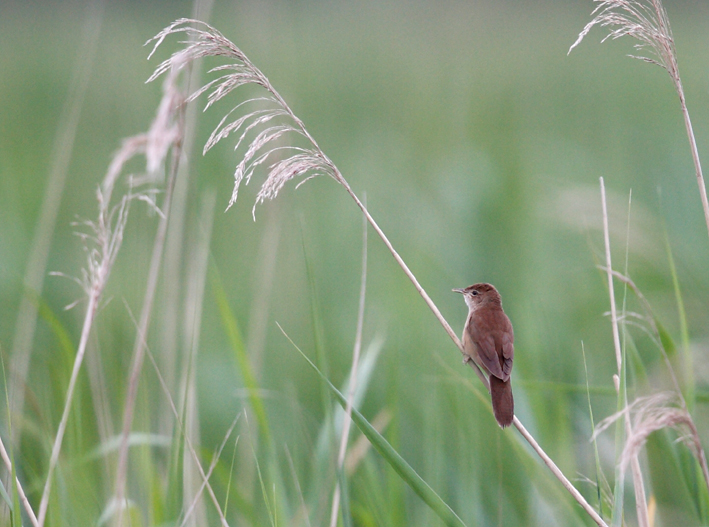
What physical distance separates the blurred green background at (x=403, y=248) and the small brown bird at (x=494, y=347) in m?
0.07

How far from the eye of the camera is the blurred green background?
1794 millimetres

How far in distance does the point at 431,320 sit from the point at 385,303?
18.5 inches

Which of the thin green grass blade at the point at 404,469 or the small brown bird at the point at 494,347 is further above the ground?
the small brown bird at the point at 494,347

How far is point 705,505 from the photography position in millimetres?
1270

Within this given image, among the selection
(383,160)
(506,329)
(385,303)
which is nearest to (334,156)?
(383,160)

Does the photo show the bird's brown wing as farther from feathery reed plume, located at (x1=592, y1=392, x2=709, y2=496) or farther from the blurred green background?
feathery reed plume, located at (x1=592, y1=392, x2=709, y2=496)

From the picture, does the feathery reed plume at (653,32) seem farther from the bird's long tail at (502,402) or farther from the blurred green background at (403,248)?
the bird's long tail at (502,402)

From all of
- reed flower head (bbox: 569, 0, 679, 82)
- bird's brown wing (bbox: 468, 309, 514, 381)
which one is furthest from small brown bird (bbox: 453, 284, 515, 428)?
reed flower head (bbox: 569, 0, 679, 82)

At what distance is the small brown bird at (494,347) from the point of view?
1.41 metres

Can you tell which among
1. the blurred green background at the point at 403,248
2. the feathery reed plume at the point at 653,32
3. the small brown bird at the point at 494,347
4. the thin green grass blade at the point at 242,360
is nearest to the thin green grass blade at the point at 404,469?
the blurred green background at the point at 403,248

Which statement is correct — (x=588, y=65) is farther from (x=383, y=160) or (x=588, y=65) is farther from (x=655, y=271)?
(x=655, y=271)

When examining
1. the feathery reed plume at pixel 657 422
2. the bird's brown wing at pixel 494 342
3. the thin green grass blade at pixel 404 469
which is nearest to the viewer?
the feathery reed plume at pixel 657 422

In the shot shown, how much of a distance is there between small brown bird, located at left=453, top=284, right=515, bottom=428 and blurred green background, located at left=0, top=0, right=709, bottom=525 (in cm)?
7

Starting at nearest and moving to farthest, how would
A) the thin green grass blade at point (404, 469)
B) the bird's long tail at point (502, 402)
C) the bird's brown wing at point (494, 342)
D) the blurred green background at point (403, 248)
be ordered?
the thin green grass blade at point (404, 469) → the bird's long tail at point (502, 402) → the bird's brown wing at point (494, 342) → the blurred green background at point (403, 248)
